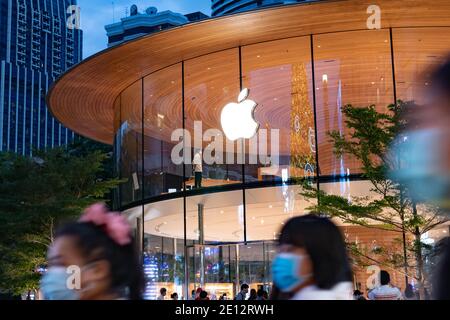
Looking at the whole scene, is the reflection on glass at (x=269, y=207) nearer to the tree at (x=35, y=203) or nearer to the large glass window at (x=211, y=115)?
the large glass window at (x=211, y=115)

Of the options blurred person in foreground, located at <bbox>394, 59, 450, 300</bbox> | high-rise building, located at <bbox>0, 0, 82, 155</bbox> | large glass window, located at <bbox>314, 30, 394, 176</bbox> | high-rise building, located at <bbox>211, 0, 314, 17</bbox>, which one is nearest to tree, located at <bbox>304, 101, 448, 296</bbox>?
large glass window, located at <bbox>314, 30, 394, 176</bbox>

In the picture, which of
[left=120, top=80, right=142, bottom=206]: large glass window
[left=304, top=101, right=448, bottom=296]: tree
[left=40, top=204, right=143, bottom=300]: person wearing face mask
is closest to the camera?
[left=40, top=204, right=143, bottom=300]: person wearing face mask

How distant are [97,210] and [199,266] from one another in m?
15.4

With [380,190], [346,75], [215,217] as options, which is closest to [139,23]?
[215,217]

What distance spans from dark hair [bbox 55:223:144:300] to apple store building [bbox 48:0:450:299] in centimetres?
1269

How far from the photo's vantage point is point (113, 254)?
1.70 metres

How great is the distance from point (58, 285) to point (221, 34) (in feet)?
46.8

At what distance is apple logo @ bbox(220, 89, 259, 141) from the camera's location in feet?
55.4

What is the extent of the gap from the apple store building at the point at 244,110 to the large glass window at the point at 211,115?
1.6 inches

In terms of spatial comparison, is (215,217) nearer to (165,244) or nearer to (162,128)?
(165,244)

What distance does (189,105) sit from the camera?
18.8 m

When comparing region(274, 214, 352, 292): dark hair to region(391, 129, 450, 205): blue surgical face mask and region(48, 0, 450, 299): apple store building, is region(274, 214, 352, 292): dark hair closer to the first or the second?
region(391, 129, 450, 205): blue surgical face mask
